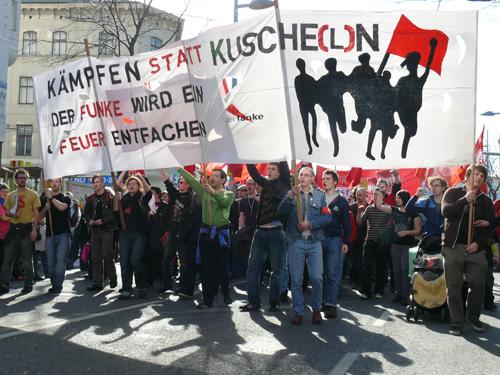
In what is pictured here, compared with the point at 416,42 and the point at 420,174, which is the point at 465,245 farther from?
the point at 420,174

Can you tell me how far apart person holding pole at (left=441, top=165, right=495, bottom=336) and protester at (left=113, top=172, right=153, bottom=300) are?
14.8ft

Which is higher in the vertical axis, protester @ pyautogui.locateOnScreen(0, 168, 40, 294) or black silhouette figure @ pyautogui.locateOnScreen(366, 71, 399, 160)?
black silhouette figure @ pyautogui.locateOnScreen(366, 71, 399, 160)

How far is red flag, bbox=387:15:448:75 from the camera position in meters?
7.61

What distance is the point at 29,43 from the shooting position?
145 feet

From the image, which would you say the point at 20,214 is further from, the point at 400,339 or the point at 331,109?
the point at 400,339

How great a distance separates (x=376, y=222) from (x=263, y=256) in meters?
2.58

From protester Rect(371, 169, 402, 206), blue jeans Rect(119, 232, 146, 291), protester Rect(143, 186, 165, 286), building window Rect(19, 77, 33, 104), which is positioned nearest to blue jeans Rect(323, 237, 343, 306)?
protester Rect(371, 169, 402, 206)

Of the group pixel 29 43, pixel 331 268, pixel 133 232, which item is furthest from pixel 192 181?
pixel 29 43

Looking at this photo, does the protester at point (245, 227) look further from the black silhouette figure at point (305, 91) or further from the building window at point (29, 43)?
the building window at point (29, 43)

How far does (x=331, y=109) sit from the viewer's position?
25.8ft

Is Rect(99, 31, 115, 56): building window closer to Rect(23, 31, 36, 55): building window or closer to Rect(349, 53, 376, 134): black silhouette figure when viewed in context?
Rect(23, 31, 36, 55): building window

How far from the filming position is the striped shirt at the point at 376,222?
10773mm

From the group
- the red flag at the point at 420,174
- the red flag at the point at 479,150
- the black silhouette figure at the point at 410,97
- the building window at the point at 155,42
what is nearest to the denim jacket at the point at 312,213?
the black silhouette figure at the point at 410,97

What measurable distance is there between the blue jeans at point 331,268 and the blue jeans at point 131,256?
278 cm
